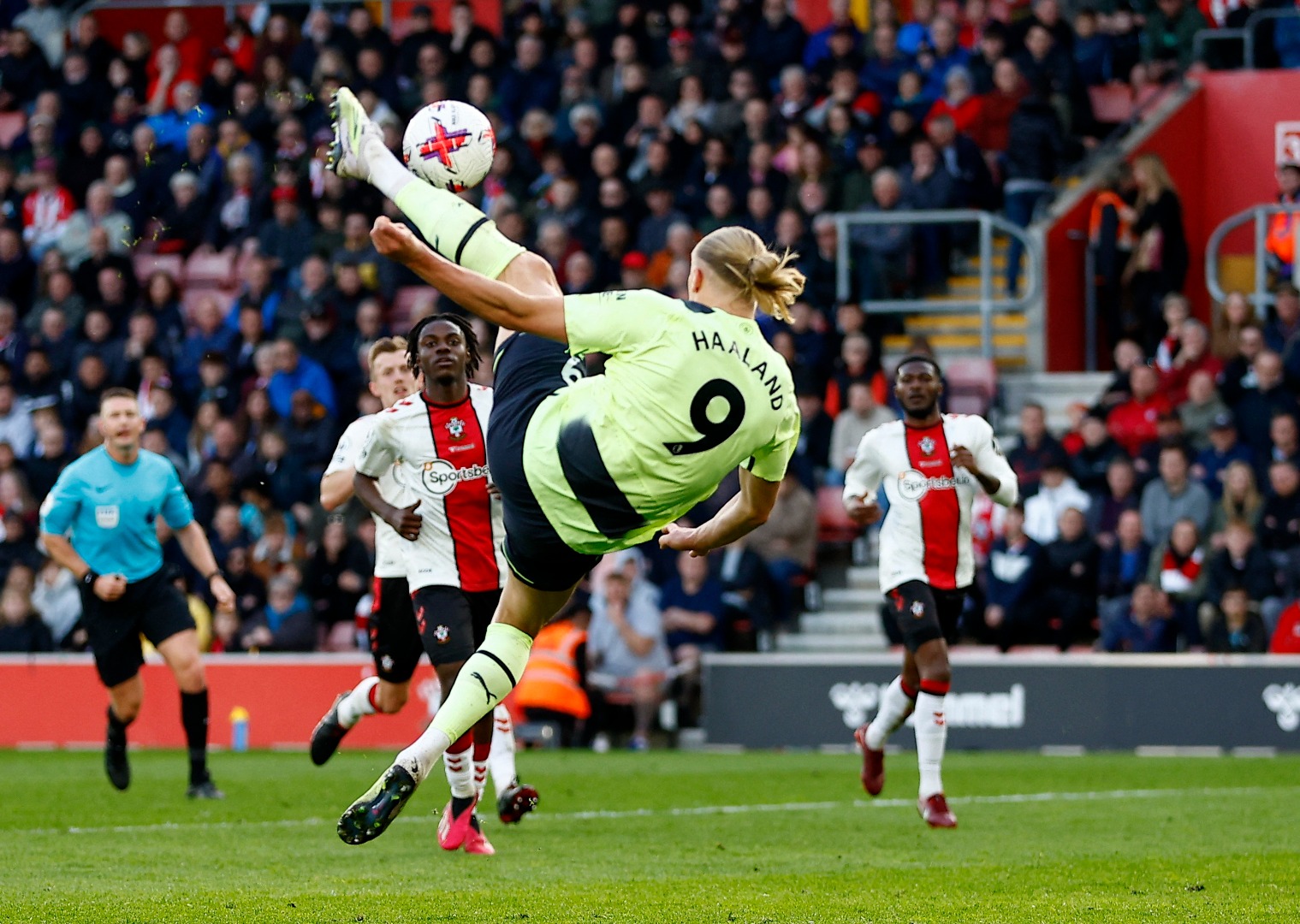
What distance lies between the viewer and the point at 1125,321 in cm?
2027

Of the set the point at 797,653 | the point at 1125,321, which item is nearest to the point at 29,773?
the point at 797,653

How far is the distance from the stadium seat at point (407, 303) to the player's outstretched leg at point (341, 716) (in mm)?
10647

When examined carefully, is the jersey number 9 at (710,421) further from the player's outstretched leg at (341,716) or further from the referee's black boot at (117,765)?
the referee's black boot at (117,765)

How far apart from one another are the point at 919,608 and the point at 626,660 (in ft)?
21.5

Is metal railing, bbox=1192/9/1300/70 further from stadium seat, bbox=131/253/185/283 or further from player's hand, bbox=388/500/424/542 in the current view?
player's hand, bbox=388/500/424/542

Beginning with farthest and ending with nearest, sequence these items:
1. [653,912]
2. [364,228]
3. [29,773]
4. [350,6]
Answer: [350,6] → [364,228] → [29,773] → [653,912]

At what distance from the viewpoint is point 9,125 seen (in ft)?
85.3

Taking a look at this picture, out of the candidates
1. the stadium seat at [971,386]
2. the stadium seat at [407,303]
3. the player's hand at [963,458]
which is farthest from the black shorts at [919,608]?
the stadium seat at [407,303]

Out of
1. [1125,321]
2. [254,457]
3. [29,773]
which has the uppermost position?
[1125,321]

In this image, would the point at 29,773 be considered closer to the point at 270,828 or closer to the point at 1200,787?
the point at 270,828

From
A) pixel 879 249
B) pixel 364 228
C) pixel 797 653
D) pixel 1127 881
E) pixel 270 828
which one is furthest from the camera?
pixel 364 228

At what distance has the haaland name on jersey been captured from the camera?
714 centimetres

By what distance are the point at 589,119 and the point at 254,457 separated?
16.1 feet

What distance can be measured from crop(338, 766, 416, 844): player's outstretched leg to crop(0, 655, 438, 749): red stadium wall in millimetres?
10503
